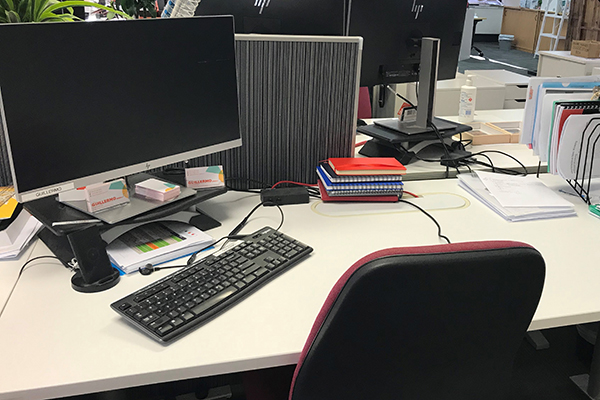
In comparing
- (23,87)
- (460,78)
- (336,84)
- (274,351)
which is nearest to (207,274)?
(274,351)

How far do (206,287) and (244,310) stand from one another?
0.30ft

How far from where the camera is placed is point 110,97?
3.70ft

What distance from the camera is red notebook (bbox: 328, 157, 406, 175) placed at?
1.49 m

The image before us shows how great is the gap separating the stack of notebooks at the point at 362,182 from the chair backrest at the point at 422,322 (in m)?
0.71

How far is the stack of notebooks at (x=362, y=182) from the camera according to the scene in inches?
58.3

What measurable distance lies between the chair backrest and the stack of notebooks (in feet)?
2.33

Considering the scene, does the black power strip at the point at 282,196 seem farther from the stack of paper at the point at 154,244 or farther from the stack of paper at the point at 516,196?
the stack of paper at the point at 516,196

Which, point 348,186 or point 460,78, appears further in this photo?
point 460,78

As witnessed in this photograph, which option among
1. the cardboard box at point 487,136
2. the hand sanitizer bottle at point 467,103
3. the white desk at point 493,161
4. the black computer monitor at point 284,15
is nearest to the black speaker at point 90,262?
the black computer monitor at point 284,15

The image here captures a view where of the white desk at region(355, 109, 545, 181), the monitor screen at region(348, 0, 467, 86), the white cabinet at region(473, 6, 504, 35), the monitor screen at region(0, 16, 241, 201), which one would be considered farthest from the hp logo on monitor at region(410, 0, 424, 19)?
the white cabinet at region(473, 6, 504, 35)

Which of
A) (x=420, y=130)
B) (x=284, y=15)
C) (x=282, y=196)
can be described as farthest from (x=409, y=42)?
(x=282, y=196)

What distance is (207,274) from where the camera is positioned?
105 cm

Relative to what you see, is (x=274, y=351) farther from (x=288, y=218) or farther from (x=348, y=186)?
(x=348, y=186)

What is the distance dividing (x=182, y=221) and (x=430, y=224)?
664 millimetres
